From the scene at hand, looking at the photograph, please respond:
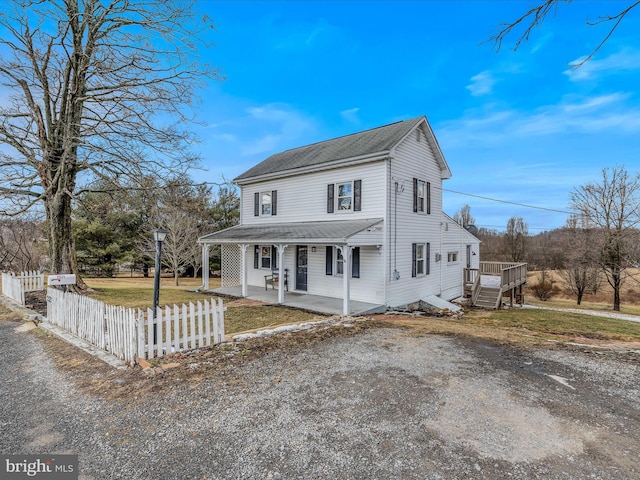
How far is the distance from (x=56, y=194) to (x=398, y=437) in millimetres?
13805

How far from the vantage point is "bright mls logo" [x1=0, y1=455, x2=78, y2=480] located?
280cm

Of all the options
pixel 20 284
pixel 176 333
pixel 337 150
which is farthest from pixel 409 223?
pixel 20 284

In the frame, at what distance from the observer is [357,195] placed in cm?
1252

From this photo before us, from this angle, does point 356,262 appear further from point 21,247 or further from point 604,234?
point 21,247

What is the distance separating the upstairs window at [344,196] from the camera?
41.1 ft

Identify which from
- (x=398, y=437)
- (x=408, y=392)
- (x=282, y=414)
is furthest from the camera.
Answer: (x=408, y=392)

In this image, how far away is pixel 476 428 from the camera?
347cm

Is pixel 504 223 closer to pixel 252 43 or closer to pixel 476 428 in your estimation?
pixel 252 43

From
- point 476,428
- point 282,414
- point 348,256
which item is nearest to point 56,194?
point 348,256

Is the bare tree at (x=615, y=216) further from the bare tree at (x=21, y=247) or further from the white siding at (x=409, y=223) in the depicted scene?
the bare tree at (x=21, y=247)

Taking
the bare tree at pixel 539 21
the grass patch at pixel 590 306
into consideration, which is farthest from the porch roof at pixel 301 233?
the grass patch at pixel 590 306

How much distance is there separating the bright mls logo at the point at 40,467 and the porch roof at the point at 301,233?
8.07m

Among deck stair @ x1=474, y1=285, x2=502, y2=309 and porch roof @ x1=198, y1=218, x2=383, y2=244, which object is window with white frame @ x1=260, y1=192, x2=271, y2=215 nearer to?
porch roof @ x1=198, y1=218, x2=383, y2=244

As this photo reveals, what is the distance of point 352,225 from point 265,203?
606 centimetres
